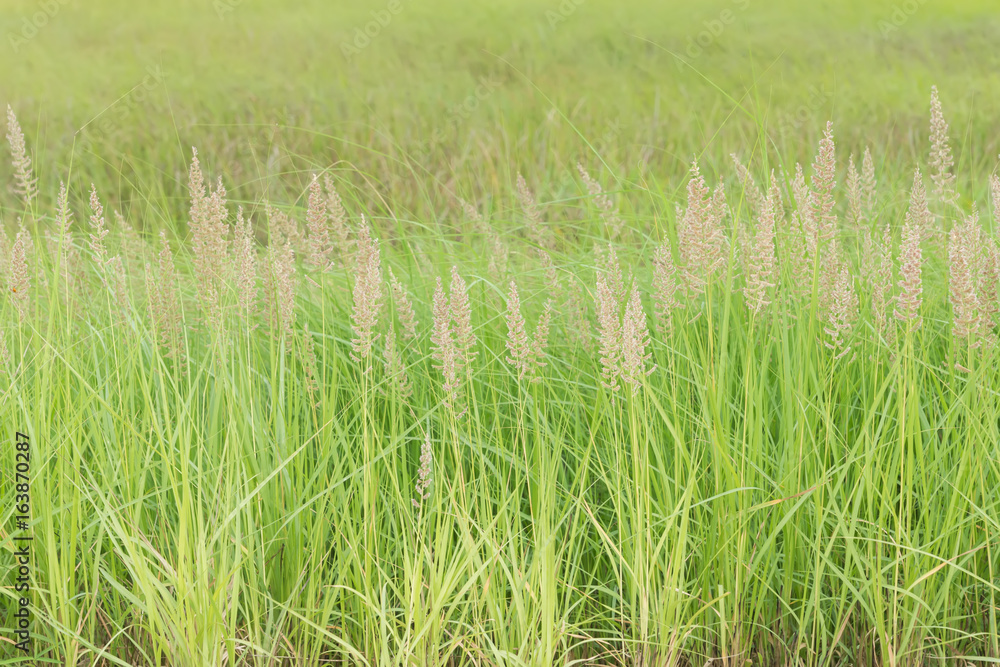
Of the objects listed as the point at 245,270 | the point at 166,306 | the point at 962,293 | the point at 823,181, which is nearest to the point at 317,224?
the point at 245,270

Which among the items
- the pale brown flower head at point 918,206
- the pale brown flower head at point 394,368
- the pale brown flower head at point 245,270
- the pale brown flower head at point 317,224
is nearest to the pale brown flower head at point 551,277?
the pale brown flower head at point 394,368

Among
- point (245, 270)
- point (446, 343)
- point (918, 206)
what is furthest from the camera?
point (918, 206)

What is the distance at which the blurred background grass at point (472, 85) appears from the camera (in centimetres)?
815

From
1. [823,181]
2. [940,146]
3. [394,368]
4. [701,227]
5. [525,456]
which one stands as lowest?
[525,456]

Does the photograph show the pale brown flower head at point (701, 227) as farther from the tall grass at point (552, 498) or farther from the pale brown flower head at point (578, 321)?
the pale brown flower head at point (578, 321)

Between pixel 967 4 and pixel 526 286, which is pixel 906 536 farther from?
pixel 967 4

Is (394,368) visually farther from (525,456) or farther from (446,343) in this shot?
(525,456)

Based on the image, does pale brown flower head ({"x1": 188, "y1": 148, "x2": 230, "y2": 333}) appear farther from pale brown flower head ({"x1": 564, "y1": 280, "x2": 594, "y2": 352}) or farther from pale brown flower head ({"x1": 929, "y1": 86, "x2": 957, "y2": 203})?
pale brown flower head ({"x1": 929, "y1": 86, "x2": 957, "y2": 203})

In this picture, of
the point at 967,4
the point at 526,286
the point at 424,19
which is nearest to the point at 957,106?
the point at 967,4

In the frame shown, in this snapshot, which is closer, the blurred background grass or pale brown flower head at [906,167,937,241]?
pale brown flower head at [906,167,937,241]

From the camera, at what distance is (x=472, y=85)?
10.4 metres

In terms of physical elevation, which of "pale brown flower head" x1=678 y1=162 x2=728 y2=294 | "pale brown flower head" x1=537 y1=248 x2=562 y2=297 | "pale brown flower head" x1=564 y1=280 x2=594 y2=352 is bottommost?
"pale brown flower head" x1=564 y1=280 x2=594 y2=352

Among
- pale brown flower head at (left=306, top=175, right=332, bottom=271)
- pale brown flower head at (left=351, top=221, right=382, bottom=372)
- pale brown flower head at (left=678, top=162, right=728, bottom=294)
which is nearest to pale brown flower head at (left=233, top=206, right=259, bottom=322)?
pale brown flower head at (left=306, top=175, right=332, bottom=271)

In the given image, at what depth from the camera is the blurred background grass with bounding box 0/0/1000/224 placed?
815 centimetres
